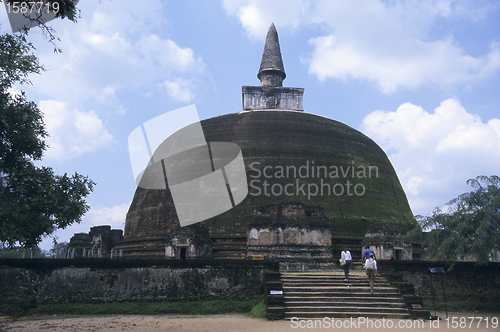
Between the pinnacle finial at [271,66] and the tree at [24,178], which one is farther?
the pinnacle finial at [271,66]

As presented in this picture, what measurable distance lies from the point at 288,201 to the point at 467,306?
6735 mm

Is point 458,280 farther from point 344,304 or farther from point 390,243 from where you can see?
point 390,243

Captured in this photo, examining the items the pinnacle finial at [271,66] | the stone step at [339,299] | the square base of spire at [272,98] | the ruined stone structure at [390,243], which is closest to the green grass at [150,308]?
the stone step at [339,299]

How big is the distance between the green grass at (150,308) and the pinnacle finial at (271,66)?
65.7ft

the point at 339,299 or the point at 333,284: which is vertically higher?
the point at 333,284

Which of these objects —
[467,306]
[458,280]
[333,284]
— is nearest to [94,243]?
[333,284]

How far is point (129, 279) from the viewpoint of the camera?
1036cm

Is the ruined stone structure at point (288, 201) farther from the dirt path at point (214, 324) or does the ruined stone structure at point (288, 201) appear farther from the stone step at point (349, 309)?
the dirt path at point (214, 324)

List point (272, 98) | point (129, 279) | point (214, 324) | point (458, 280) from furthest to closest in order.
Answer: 1. point (272, 98)
2. point (458, 280)
3. point (129, 279)
4. point (214, 324)

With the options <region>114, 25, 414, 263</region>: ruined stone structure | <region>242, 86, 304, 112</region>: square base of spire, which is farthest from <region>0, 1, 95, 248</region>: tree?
<region>242, 86, 304, 112</region>: square base of spire

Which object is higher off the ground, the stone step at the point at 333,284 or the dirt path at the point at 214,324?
the stone step at the point at 333,284

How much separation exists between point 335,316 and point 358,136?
48.4 ft

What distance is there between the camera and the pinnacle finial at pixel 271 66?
27828 millimetres

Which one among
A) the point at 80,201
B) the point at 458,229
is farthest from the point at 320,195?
the point at 80,201
